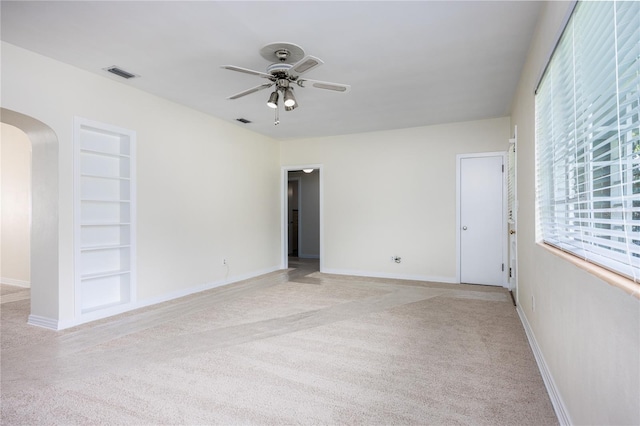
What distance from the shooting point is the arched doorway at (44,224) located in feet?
11.2

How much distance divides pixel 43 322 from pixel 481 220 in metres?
5.67

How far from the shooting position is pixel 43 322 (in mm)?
3484

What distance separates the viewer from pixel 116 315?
3.85 meters

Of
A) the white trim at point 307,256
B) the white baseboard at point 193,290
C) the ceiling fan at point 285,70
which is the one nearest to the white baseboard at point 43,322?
the white baseboard at point 193,290

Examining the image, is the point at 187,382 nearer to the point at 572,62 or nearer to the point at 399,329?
the point at 399,329

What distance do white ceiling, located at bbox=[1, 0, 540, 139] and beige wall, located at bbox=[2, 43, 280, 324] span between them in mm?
256

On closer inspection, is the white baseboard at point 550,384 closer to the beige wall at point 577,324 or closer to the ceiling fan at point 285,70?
the beige wall at point 577,324

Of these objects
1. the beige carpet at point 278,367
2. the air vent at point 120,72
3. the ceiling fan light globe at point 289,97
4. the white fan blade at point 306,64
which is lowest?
the beige carpet at point 278,367

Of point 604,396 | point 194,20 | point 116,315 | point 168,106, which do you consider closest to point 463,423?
point 604,396

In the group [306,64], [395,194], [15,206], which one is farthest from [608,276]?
[15,206]

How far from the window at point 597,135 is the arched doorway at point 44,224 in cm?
415

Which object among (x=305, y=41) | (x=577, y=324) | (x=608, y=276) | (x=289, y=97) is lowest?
(x=577, y=324)

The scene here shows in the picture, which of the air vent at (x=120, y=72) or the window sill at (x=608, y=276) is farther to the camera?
the air vent at (x=120, y=72)

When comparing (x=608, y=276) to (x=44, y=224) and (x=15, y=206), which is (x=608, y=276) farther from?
(x=15, y=206)
